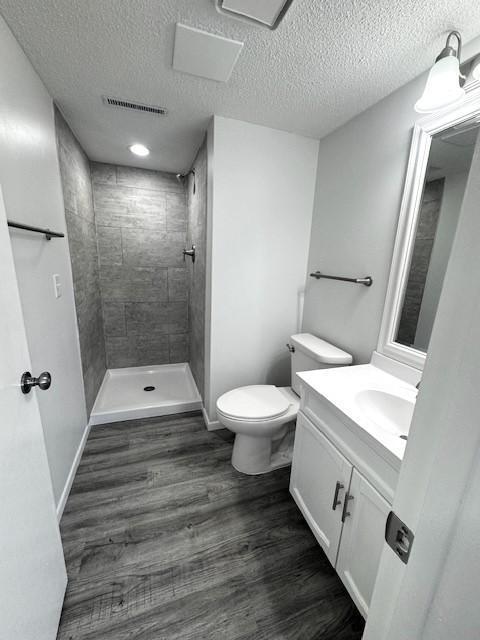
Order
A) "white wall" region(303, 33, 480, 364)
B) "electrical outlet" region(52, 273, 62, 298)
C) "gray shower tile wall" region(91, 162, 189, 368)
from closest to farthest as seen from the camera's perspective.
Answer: "white wall" region(303, 33, 480, 364)
"electrical outlet" region(52, 273, 62, 298)
"gray shower tile wall" region(91, 162, 189, 368)

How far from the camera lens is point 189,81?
1.34 m

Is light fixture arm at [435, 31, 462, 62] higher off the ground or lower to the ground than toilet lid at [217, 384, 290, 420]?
higher

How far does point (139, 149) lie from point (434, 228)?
224cm

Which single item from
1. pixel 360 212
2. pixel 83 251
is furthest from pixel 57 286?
pixel 360 212

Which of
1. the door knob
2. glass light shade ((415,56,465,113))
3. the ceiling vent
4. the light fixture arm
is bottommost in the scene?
the door knob

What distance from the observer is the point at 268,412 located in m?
1.62

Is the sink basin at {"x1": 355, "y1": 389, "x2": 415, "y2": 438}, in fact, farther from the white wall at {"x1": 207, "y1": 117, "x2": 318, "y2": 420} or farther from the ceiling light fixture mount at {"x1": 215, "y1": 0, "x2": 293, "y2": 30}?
the ceiling light fixture mount at {"x1": 215, "y1": 0, "x2": 293, "y2": 30}

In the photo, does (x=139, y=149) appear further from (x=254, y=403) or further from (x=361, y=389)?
(x=361, y=389)

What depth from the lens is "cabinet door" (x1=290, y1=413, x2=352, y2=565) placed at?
3.65ft

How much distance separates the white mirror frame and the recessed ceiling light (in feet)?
6.34

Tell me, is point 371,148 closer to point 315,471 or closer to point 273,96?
point 273,96

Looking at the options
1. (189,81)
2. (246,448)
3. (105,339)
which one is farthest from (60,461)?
(189,81)

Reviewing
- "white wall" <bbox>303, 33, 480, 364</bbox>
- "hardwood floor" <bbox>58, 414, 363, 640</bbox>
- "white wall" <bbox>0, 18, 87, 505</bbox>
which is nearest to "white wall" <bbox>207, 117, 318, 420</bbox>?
"white wall" <bbox>303, 33, 480, 364</bbox>

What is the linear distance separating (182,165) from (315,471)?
2749mm
